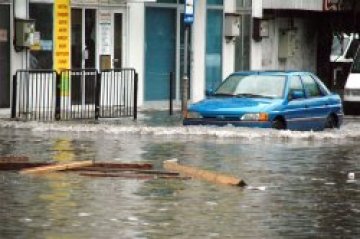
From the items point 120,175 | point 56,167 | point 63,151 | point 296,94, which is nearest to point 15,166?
point 56,167

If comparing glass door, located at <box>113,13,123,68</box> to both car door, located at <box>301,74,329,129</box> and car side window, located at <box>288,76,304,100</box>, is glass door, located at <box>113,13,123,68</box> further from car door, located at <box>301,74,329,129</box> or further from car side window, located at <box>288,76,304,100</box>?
car side window, located at <box>288,76,304,100</box>

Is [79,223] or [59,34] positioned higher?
[59,34]

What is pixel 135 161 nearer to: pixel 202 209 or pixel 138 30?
pixel 202 209

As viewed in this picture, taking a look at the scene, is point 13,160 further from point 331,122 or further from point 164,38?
point 164,38

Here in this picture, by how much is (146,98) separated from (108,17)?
291 cm

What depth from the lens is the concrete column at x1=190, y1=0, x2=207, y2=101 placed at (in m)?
33.4

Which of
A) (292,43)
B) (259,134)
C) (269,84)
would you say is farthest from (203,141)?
(292,43)

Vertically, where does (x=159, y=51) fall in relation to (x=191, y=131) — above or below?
above

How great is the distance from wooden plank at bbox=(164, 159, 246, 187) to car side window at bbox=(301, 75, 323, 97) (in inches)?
337

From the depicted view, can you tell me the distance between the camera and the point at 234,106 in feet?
71.6

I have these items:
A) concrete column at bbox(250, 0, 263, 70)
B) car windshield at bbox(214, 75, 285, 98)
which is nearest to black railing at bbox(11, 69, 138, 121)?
car windshield at bbox(214, 75, 285, 98)

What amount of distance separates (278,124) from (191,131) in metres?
1.91

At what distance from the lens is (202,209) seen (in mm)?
11805

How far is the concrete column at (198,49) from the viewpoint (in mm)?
33438
